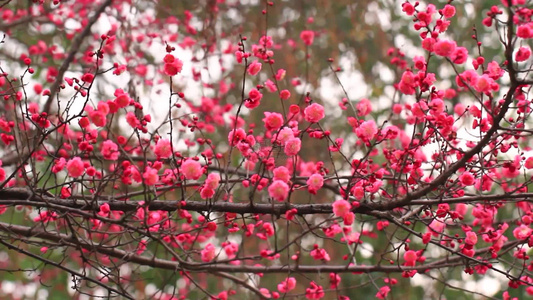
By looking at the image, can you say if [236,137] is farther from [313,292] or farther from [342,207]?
[313,292]

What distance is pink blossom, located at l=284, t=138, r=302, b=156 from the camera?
237cm

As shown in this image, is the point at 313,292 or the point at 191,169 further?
the point at 313,292

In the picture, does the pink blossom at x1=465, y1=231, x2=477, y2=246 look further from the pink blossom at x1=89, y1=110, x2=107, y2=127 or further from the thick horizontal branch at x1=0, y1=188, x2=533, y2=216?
the pink blossom at x1=89, y1=110, x2=107, y2=127

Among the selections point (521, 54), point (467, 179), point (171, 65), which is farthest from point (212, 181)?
point (521, 54)

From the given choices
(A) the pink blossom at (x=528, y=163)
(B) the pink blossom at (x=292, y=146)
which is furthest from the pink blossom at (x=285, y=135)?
(A) the pink blossom at (x=528, y=163)

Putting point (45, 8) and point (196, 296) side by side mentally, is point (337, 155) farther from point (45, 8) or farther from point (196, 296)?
point (45, 8)

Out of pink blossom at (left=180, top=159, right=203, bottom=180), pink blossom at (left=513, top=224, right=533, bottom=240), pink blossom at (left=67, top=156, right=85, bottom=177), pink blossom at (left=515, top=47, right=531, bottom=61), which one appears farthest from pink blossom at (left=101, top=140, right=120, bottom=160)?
pink blossom at (left=513, top=224, right=533, bottom=240)

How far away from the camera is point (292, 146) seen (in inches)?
93.5

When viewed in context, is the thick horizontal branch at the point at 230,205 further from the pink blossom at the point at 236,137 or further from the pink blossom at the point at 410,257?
the pink blossom at the point at 410,257

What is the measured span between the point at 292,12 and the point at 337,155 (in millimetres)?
1506

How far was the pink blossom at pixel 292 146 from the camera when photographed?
7.78 feet

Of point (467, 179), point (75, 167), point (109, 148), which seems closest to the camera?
point (75, 167)

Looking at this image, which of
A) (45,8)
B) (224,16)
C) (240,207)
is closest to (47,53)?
(45,8)

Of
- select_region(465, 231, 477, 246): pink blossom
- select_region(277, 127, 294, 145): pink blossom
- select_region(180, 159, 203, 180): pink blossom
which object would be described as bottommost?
select_region(465, 231, 477, 246): pink blossom
